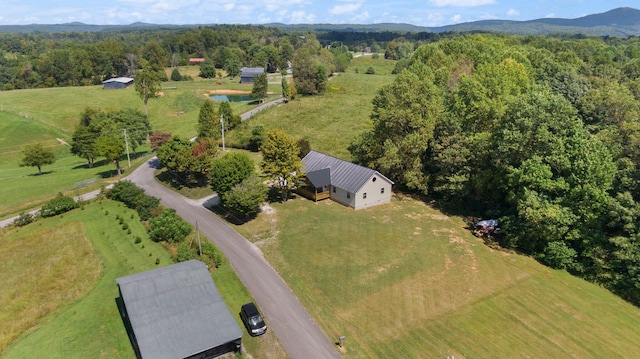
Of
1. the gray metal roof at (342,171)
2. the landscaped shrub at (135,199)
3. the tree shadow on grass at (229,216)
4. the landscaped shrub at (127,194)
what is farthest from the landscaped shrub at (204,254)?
the gray metal roof at (342,171)

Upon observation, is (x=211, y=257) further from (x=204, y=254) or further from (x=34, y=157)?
(x=34, y=157)

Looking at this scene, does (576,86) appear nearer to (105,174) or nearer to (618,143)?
(618,143)

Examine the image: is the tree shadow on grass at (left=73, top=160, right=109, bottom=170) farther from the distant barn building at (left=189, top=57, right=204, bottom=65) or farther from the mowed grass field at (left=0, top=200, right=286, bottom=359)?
the distant barn building at (left=189, top=57, right=204, bottom=65)

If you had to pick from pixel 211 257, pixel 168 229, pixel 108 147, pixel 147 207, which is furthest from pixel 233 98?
pixel 211 257

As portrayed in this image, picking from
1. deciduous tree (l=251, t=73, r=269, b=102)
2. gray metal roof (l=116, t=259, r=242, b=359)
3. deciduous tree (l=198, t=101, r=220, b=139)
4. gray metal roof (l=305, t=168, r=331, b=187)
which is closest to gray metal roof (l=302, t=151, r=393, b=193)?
gray metal roof (l=305, t=168, r=331, b=187)

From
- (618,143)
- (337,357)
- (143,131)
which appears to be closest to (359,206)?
(337,357)

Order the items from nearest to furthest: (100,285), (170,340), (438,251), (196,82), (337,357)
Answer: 1. (170,340)
2. (337,357)
3. (100,285)
4. (438,251)
5. (196,82)
